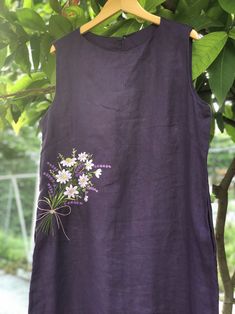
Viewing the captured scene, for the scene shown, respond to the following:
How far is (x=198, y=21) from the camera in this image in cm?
90

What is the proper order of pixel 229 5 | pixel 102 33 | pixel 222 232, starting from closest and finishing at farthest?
1. pixel 229 5
2. pixel 102 33
3. pixel 222 232

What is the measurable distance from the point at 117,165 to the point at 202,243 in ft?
0.77

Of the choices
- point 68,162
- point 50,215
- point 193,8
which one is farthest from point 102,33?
point 50,215

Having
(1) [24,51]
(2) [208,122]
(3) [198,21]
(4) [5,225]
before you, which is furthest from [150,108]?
(4) [5,225]

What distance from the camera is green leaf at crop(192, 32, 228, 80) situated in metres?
0.84

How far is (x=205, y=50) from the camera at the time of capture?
2.78ft

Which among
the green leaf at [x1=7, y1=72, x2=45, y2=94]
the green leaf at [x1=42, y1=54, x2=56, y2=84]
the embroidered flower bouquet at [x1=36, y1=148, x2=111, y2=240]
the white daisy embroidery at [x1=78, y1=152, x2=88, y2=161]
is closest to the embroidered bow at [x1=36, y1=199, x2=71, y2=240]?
the embroidered flower bouquet at [x1=36, y1=148, x2=111, y2=240]

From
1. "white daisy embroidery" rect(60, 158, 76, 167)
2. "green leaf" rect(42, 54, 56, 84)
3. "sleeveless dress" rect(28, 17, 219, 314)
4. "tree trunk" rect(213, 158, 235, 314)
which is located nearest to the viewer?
"sleeveless dress" rect(28, 17, 219, 314)

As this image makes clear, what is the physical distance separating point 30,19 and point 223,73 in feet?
1.64

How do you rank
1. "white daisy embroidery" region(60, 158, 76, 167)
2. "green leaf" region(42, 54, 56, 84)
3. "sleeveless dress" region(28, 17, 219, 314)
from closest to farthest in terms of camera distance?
"sleeveless dress" region(28, 17, 219, 314) → "white daisy embroidery" region(60, 158, 76, 167) → "green leaf" region(42, 54, 56, 84)

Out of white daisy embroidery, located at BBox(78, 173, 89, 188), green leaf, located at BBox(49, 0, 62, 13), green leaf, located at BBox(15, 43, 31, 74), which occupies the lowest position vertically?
white daisy embroidery, located at BBox(78, 173, 89, 188)

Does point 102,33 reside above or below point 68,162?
above

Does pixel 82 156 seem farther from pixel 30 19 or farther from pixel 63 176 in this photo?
pixel 30 19

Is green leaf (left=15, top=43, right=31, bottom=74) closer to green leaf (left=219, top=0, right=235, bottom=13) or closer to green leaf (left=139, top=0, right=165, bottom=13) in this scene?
green leaf (left=139, top=0, right=165, bottom=13)
